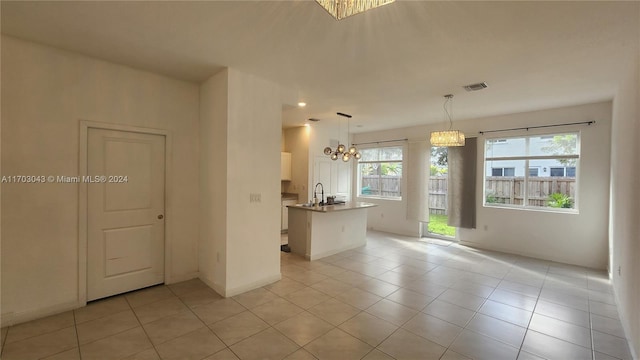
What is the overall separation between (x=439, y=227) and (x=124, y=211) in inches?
269

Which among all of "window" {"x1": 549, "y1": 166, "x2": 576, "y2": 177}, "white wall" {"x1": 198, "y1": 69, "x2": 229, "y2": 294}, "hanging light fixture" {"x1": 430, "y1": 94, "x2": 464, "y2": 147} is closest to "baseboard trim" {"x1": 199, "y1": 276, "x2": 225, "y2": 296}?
"white wall" {"x1": 198, "y1": 69, "x2": 229, "y2": 294}

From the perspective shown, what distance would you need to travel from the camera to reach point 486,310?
3.10 meters

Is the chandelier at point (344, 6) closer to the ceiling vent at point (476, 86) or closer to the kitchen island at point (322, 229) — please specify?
the ceiling vent at point (476, 86)

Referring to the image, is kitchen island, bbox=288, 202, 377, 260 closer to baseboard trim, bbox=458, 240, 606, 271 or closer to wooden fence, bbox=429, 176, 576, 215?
baseboard trim, bbox=458, 240, 606, 271

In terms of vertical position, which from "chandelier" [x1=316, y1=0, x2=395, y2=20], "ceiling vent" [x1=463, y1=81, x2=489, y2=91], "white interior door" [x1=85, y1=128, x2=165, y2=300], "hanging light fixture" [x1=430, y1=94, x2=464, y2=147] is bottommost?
"white interior door" [x1=85, y1=128, x2=165, y2=300]

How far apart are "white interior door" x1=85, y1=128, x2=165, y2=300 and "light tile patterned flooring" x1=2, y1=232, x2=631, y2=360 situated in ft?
0.90

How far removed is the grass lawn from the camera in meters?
6.80

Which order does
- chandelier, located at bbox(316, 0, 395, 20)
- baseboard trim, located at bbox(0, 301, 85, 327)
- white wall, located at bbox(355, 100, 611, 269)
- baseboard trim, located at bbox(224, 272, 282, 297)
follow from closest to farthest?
chandelier, located at bbox(316, 0, 395, 20)
baseboard trim, located at bbox(0, 301, 85, 327)
baseboard trim, located at bbox(224, 272, 282, 297)
white wall, located at bbox(355, 100, 611, 269)

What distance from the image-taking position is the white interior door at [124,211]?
316cm

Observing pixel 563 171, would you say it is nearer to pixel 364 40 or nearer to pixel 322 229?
pixel 322 229

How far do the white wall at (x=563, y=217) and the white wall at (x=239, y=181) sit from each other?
175 inches

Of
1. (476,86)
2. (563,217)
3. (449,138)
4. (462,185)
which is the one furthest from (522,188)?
(476,86)

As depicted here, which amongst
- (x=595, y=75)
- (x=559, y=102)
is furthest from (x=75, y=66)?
(x=559, y=102)

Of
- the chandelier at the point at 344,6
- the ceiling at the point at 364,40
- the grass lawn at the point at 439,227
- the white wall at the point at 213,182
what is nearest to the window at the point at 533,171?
the ceiling at the point at 364,40
